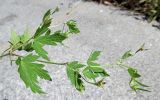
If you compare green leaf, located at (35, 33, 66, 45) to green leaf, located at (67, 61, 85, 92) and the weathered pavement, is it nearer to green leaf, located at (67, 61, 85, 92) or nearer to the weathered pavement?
green leaf, located at (67, 61, 85, 92)

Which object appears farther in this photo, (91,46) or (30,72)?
(91,46)

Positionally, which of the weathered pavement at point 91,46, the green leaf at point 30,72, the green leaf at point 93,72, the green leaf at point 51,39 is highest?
the green leaf at point 51,39

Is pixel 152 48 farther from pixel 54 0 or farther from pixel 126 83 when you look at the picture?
pixel 54 0

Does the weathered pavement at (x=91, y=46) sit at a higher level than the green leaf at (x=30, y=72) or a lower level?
lower

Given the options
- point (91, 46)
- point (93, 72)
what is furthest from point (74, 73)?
point (91, 46)

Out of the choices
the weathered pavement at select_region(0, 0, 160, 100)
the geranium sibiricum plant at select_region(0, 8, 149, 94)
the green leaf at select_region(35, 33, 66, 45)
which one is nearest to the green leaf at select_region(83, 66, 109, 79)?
the geranium sibiricum plant at select_region(0, 8, 149, 94)

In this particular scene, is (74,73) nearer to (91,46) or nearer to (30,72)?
(30,72)

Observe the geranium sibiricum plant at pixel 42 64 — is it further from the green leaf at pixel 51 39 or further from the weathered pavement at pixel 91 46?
the weathered pavement at pixel 91 46

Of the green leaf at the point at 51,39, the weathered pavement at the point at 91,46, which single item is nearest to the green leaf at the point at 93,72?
the green leaf at the point at 51,39
